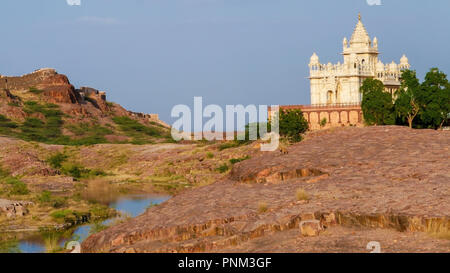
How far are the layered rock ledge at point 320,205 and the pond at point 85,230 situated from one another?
6.71 meters

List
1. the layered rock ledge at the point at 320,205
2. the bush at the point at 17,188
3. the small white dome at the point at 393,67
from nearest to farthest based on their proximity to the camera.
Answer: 1. the layered rock ledge at the point at 320,205
2. the bush at the point at 17,188
3. the small white dome at the point at 393,67

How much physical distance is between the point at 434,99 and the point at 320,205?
1712 inches

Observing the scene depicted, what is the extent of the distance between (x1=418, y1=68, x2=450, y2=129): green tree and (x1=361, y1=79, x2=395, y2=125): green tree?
2764 millimetres

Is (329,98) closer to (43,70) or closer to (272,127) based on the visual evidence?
(272,127)

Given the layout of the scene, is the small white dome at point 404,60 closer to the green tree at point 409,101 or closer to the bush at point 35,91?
the green tree at point 409,101

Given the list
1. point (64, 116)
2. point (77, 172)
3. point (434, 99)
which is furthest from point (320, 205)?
point (64, 116)

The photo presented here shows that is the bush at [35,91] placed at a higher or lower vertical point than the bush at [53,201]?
higher

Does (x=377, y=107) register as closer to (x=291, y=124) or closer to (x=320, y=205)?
(x=291, y=124)

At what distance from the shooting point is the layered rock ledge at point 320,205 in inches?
734

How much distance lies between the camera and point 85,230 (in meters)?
37.4

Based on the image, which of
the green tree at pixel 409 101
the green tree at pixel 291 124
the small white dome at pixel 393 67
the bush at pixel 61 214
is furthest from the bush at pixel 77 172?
the small white dome at pixel 393 67

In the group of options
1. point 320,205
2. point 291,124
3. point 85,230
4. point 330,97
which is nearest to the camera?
point 320,205

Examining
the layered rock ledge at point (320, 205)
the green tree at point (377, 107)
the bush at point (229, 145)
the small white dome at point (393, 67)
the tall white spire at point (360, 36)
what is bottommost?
the bush at point (229, 145)
